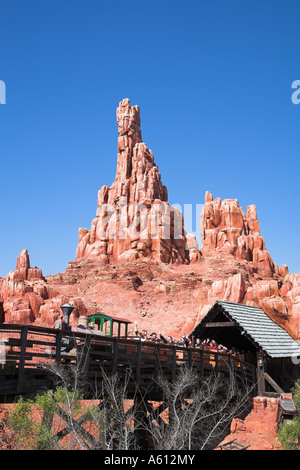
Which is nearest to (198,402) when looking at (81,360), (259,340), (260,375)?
(81,360)

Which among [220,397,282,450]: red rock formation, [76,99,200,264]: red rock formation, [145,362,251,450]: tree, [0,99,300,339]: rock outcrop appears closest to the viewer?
[145,362,251,450]: tree

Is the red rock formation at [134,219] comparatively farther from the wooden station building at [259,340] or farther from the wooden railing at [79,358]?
the wooden railing at [79,358]

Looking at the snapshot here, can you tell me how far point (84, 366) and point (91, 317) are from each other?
1242cm

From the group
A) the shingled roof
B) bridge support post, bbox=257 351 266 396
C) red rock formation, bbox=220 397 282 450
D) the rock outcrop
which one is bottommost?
red rock formation, bbox=220 397 282 450

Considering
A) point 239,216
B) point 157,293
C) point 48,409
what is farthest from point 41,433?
point 239,216

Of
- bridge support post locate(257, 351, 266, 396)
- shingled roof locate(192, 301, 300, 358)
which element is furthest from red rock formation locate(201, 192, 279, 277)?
bridge support post locate(257, 351, 266, 396)

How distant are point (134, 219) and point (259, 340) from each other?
227 ft

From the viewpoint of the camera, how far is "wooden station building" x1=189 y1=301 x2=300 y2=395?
56.2ft

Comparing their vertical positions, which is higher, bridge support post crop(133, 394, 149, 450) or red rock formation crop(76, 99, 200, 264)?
red rock formation crop(76, 99, 200, 264)

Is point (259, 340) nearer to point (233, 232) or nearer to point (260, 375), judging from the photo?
point (260, 375)

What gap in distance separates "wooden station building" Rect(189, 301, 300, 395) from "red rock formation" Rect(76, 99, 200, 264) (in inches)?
2259

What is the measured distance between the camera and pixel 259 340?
17000mm

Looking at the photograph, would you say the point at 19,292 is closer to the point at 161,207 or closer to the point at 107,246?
the point at 107,246

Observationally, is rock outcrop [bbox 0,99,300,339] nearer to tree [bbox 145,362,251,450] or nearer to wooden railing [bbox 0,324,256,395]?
tree [bbox 145,362,251,450]
